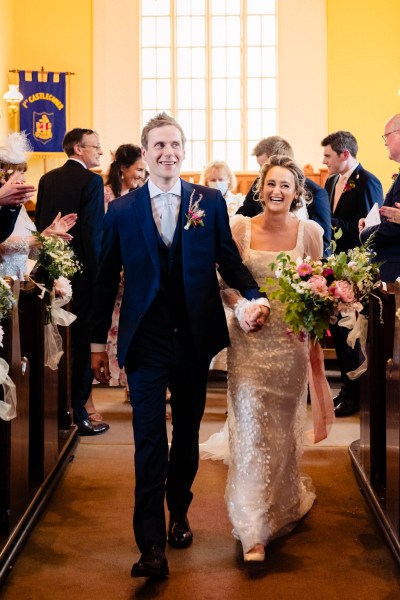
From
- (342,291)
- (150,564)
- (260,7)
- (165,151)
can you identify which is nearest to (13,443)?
(150,564)

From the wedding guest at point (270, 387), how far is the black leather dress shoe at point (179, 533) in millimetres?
199

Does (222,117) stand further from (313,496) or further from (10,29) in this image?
(313,496)

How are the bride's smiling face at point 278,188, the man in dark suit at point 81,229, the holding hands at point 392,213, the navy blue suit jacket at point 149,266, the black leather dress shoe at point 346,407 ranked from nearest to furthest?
the navy blue suit jacket at point 149,266
the bride's smiling face at point 278,188
the holding hands at point 392,213
the man in dark suit at point 81,229
the black leather dress shoe at point 346,407

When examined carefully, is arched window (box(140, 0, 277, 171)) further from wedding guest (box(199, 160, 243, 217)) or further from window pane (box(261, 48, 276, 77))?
wedding guest (box(199, 160, 243, 217))

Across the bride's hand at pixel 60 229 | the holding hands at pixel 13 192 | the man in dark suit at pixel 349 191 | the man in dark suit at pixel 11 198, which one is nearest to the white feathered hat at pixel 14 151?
the man in dark suit at pixel 11 198

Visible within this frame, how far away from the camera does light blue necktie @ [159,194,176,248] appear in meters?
3.61

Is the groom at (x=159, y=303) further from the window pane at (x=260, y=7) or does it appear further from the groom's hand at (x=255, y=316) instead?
the window pane at (x=260, y=7)

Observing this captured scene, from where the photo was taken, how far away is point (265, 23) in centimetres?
1562

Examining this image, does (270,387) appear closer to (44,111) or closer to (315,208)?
(315,208)

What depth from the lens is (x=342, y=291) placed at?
371cm

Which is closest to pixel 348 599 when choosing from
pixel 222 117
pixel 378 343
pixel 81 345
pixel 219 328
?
pixel 219 328

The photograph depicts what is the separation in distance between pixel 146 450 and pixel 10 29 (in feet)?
44.0

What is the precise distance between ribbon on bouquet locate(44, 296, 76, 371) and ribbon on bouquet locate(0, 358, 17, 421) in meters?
1.32

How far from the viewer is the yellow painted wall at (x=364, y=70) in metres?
15.5
